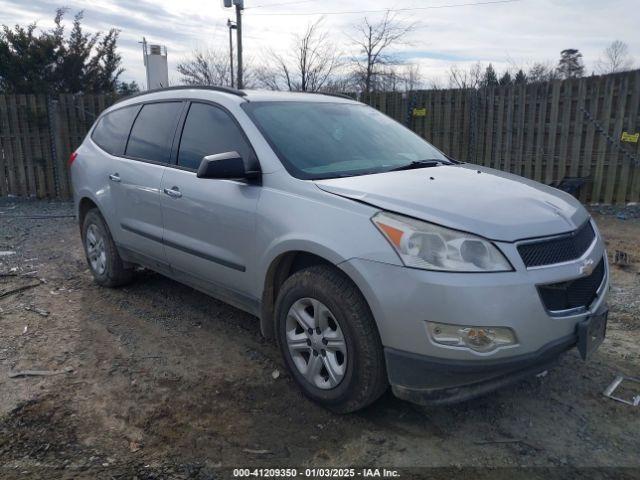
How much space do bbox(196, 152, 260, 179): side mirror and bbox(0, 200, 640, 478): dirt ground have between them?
51.8 inches

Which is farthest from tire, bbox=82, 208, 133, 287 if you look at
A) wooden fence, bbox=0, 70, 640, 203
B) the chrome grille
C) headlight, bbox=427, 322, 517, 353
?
wooden fence, bbox=0, 70, 640, 203

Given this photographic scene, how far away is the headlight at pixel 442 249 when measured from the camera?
8.34 feet

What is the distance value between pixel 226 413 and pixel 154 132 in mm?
2497

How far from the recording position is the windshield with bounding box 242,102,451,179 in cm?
343

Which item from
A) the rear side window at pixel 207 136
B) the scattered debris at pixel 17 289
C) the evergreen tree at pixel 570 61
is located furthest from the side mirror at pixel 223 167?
the evergreen tree at pixel 570 61

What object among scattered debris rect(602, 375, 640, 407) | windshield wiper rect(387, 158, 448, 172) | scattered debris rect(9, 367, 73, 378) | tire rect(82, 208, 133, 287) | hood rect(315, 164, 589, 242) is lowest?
scattered debris rect(9, 367, 73, 378)

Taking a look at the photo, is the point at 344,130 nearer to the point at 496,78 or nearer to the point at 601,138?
the point at 601,138

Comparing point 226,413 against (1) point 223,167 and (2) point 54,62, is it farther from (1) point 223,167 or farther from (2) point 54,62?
(2) point 54,62

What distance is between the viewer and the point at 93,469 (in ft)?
8.63

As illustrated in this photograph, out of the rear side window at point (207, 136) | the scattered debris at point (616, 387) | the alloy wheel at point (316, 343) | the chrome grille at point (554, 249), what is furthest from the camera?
the rear side window at point (207, 136)

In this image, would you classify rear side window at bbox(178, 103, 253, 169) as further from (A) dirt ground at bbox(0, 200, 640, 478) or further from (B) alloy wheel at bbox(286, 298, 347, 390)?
(A) dirt ground at bbox(0, 200, 640, 478)

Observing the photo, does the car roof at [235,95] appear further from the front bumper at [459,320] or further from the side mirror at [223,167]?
the front bumper at [459,320]

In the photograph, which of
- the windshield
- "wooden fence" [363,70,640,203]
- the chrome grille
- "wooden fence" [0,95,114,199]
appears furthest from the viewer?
"wooden fence" [0,95,114,199]

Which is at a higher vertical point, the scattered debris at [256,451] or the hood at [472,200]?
the hood at [472,200]
